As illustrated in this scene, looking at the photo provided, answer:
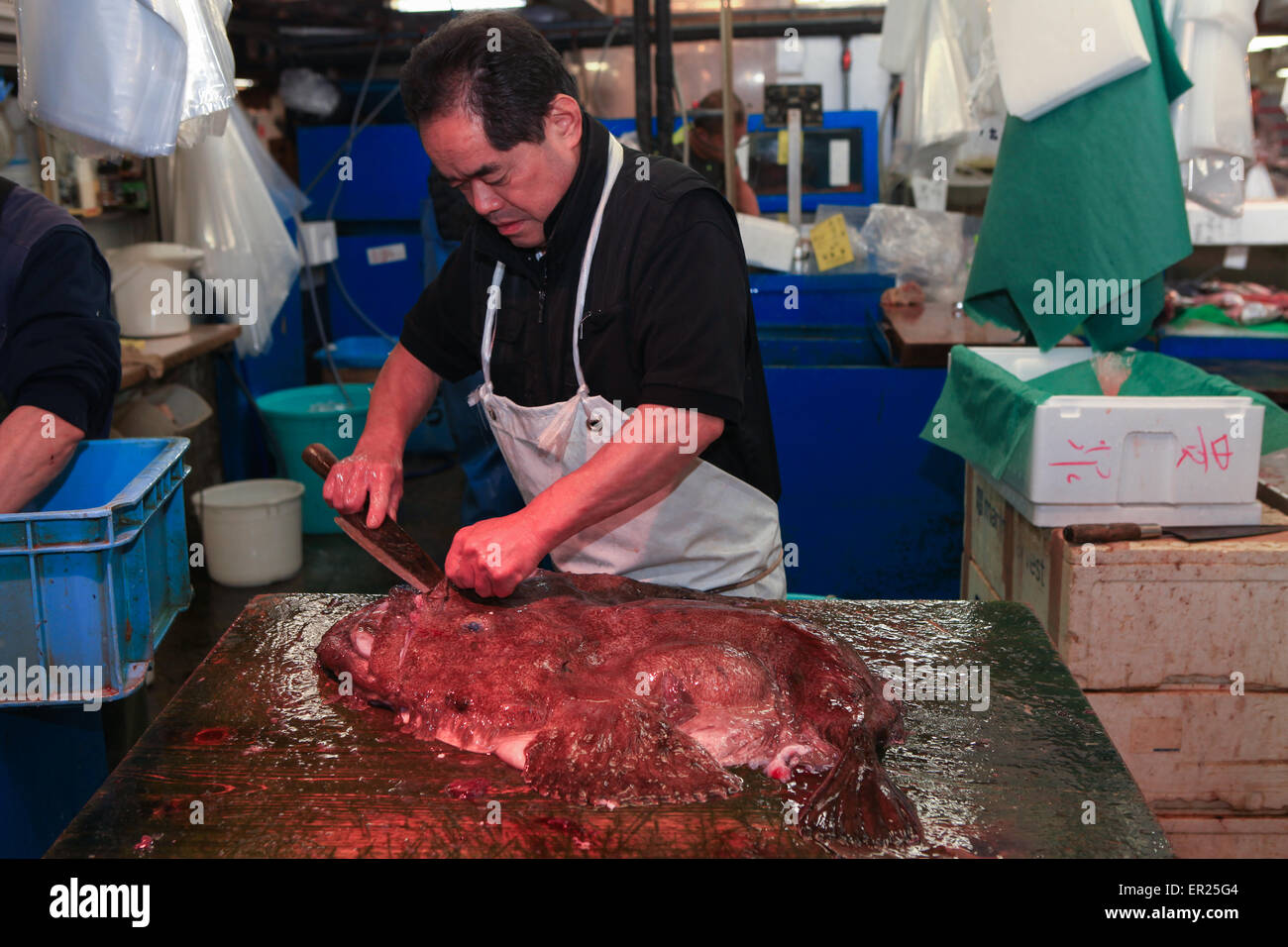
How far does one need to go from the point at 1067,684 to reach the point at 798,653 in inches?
21.2

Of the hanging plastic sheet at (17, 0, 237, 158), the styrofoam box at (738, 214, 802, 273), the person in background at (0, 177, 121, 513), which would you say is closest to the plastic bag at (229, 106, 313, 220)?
the styrofoam box at (738, 214, 802, 273)

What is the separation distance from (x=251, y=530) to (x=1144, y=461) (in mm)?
3928

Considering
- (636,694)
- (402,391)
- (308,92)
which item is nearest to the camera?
(636,694)

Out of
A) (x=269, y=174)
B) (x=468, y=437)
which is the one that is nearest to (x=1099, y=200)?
(x=468, y=437)

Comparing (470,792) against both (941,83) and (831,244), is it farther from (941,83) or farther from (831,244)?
(831,244)

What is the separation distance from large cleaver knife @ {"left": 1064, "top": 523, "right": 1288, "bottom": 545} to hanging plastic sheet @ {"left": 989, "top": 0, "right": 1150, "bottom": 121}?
126 cm

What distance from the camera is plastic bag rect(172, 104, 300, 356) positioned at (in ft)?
17.7

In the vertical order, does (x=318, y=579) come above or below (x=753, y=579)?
below

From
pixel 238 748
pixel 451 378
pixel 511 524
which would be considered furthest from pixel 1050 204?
pixel 238 748

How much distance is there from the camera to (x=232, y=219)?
5.48 m

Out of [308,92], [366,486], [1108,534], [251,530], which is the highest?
[308,92]

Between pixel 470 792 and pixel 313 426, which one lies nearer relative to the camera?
pixel 470 792

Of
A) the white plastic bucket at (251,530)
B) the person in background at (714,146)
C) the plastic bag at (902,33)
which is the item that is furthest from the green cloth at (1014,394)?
the white plastic bucket at (251,530)

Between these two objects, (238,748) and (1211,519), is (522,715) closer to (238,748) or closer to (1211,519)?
(238,748)
